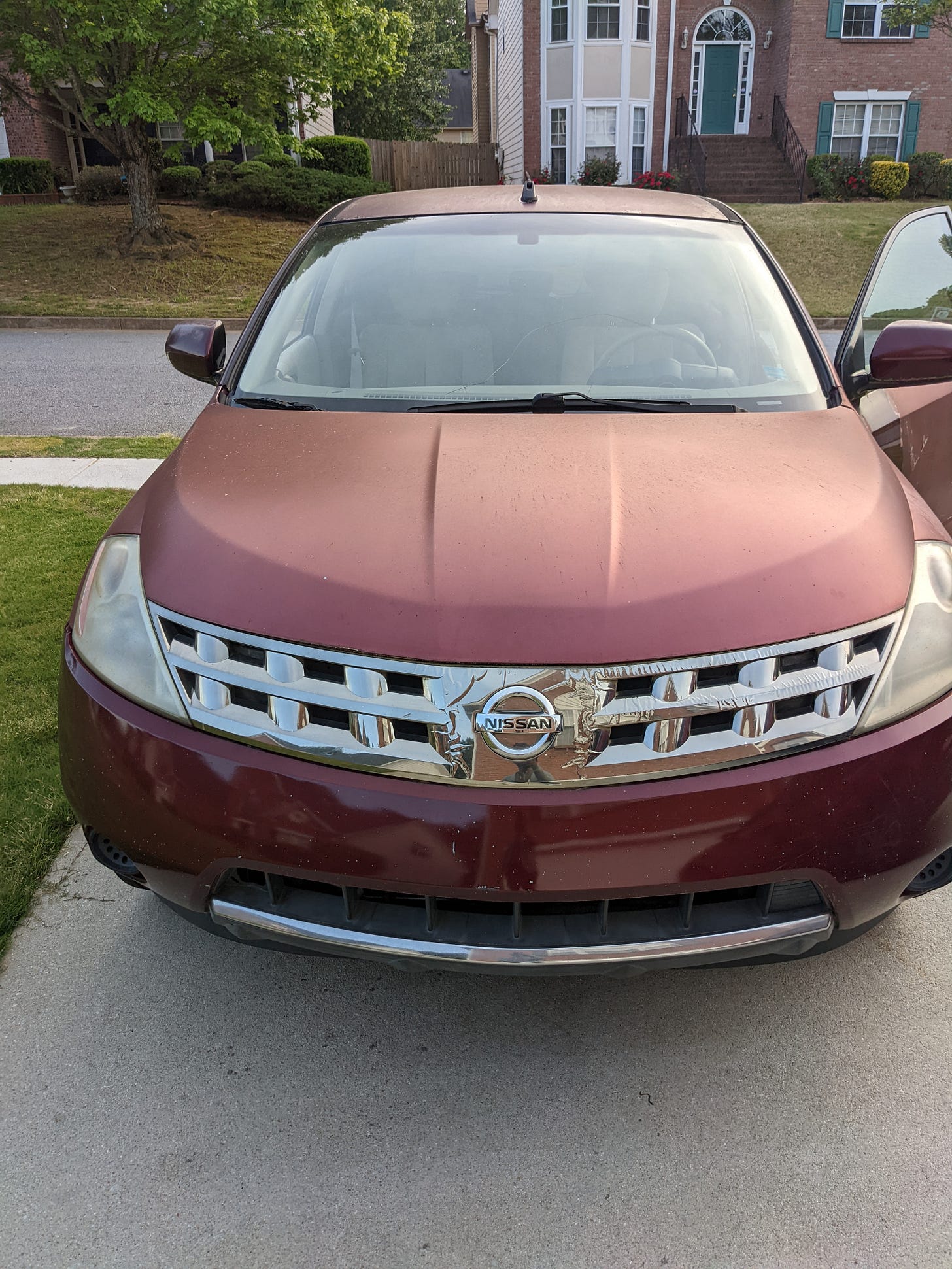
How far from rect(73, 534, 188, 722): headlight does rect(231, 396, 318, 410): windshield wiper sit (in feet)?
2.15

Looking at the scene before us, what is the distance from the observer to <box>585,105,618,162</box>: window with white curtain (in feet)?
82.2

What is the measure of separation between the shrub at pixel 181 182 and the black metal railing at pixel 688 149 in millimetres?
11976

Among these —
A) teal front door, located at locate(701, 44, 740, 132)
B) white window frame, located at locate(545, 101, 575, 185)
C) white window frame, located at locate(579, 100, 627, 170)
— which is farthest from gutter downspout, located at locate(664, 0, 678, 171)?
white window frame, located at locate(545, 101, 575, 185)

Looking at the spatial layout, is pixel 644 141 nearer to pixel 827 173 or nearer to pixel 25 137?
pixel 827 173

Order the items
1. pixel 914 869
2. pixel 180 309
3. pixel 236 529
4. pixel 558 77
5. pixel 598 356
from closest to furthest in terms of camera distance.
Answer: pixel 914 869, pixel 236 529, pixel 598 356, pixel 180 309, pixel 558 77

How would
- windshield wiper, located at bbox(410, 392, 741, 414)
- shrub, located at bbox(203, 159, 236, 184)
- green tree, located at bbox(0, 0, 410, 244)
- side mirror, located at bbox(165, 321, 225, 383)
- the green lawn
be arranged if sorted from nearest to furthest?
1. windshield wiper, located at bbox(410, 392, 741, 414)
2. side mirror, located at bbox(165, 321, 225, 383)
3. green tree, located at bbox(0, 0, 410, 244)
4. the green lawn
5. shrub, located at bbox(203, 159, 236, 184)

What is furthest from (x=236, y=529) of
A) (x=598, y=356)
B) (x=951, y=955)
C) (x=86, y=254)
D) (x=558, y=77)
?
(x=558, y=77)

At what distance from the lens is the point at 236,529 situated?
6.65ft

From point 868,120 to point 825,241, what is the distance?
918 cm

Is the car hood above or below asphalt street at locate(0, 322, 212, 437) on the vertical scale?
above

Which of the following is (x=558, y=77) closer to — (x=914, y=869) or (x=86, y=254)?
(x=86, y=254)

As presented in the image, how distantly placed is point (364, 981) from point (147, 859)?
68cm

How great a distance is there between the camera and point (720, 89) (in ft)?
85.9

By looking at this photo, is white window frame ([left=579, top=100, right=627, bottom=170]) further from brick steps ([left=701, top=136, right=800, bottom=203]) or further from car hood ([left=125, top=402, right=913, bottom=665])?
car hood ([left=125, top=402, right=913, bottom=665])
